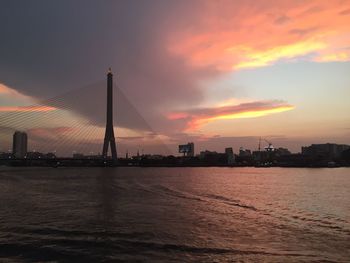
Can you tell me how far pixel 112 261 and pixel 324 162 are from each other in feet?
603

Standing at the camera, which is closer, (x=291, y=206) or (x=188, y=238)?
(x=188, y=238)

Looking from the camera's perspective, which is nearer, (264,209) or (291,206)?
(264,209)

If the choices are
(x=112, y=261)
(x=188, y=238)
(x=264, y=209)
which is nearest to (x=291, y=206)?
(x=264, y=209)

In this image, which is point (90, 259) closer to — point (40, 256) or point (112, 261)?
point (112, 261)

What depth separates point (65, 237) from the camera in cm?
1430

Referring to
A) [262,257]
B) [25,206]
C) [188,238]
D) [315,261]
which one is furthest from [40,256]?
[25,206]

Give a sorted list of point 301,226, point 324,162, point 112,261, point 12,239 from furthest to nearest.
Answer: point 324,162 → point 301,226 → point 12,239 → point 112,261

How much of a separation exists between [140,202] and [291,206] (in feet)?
31.4

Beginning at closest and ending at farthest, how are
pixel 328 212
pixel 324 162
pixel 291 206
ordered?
pixel 328 212, pixel 291 206, pixel 324 162

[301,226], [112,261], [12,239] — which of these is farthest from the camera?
[301,226]

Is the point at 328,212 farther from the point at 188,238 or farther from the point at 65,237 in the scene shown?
the point at 65,237

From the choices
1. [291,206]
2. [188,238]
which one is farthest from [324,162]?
[188,238]

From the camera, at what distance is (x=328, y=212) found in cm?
2316

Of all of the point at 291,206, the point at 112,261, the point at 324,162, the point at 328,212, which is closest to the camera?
the point at 112,261
